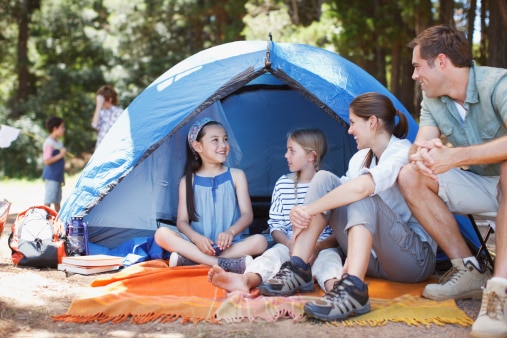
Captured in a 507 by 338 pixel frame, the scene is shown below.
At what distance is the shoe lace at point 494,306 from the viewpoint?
7.52 ft

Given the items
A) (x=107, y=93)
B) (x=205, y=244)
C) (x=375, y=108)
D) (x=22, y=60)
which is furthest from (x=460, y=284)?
(x=22, y=60)

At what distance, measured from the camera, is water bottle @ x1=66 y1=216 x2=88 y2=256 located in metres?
3.76

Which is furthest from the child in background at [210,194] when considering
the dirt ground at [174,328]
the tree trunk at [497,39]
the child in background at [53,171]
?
the tree trunk at [497,39]

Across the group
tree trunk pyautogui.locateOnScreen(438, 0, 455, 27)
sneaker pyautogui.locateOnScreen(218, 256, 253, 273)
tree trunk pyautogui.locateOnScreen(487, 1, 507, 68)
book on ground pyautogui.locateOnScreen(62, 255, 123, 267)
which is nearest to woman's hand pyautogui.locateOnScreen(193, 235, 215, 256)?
sneaker pyautogui.locateOnScreen(218, 256, 253, 273)

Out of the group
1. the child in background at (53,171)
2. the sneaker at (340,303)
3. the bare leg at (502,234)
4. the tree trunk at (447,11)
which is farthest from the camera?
the tree trunk at (447,11)

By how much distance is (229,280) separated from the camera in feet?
9.26

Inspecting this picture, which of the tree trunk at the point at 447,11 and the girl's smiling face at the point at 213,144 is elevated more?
the tree trunk at the point at 447,11

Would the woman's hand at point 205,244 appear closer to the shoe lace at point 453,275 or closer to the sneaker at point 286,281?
the sneaker at point 286,281

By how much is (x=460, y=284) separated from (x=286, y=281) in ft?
2.59

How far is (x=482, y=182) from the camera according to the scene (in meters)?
2.94

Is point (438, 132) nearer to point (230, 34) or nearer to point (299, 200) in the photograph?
point (299, 200)

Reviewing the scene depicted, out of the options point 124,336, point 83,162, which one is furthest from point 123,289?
point 83,162

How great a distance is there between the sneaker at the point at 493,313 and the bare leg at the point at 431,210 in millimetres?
553

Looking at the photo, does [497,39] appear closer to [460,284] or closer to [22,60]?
[460,284]
